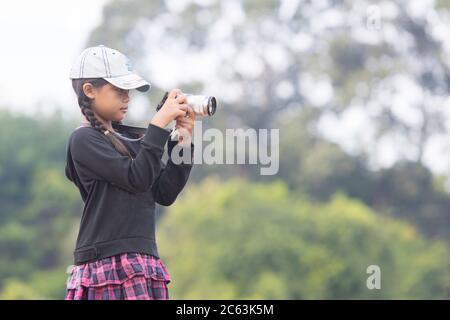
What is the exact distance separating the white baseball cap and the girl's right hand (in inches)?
4.5

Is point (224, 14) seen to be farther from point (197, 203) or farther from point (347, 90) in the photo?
point (197, 203)

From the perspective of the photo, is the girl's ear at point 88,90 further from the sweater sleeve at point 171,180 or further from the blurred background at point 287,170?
the blurred background at point 287,170

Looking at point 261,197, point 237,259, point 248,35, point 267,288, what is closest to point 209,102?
point 267,288

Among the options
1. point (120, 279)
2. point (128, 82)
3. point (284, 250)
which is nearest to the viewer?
point (120, 279)

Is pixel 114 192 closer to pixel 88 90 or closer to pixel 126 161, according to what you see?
pixel 126 161

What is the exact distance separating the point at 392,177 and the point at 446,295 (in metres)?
4.50

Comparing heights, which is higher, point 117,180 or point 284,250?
point 284,250

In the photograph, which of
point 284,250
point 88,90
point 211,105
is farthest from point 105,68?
point 284,250

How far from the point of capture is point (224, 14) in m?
25.7

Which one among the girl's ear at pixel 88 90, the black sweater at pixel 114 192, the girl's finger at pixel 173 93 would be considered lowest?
the black sweater at pixel 114 192

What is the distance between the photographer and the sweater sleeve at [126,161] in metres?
2.79

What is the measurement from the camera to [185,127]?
296 centimetres

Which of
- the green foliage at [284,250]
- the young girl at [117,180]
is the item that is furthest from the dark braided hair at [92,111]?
the green foliage at [284,250]

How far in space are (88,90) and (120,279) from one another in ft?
1.87
